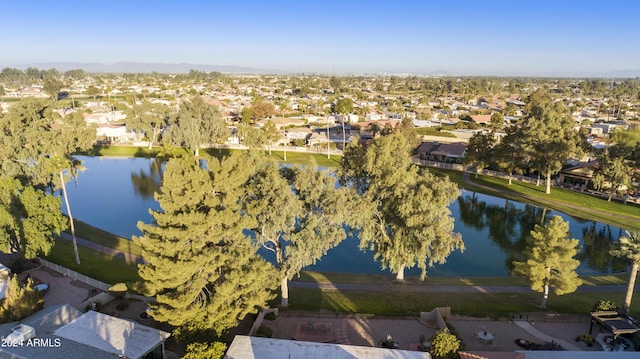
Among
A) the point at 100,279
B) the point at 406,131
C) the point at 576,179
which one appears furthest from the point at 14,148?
the point at 576,179

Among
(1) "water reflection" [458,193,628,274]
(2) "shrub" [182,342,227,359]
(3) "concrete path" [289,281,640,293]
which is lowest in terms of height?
(1) "water reflection" [458,193,628,274]

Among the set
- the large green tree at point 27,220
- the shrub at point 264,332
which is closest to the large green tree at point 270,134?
the large green tree at point 27,220

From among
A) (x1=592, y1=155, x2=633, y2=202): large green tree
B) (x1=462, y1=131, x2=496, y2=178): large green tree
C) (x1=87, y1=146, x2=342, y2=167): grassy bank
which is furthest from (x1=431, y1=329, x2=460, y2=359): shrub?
(x1=87, y1=146, x2=342, y2=167): grassy bank

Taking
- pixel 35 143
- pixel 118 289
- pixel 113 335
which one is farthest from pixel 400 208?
pixel 35 143

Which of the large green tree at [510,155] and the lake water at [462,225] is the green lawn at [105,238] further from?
the large green tree at [510,155]

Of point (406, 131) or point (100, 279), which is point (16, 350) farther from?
point (406, 131)

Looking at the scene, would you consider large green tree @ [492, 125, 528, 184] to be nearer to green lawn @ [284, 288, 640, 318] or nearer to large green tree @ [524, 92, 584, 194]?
large green tree @ [524, 92, 584, 194]

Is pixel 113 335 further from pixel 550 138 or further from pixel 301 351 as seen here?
pixel 550 138

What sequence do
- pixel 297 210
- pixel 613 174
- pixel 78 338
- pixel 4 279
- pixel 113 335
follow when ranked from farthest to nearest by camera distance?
pixel 613 174
pixel 4 279
pixel 297 210
pixel 113 335
pixel 78 338
